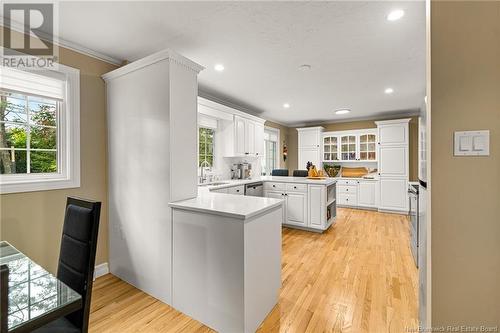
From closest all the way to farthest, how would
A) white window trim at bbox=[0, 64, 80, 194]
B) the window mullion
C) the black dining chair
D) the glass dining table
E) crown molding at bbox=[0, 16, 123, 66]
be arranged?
the glass dining table
the black dining chair
crown molding at bbox=[0, 16, 123, 66]
the window mullion
white window trim at bbox=[0, 64, 80, 194]

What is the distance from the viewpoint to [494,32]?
1.00 metres

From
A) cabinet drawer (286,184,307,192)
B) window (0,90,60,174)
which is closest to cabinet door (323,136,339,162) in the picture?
cabinet drawer (286,184,307,192)

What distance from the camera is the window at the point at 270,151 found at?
643cm

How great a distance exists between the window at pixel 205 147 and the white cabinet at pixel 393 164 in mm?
4198

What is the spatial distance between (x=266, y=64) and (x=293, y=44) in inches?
22.0

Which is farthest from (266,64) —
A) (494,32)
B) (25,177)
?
(25,177)

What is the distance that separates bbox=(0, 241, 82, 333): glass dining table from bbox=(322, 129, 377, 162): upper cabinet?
6.63 meters

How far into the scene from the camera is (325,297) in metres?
2.14

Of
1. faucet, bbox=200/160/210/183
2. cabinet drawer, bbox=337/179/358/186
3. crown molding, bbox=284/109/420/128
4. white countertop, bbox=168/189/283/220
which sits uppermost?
crown molding, bbox=284/109/420/128

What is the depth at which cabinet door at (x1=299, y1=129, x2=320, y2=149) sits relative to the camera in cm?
673

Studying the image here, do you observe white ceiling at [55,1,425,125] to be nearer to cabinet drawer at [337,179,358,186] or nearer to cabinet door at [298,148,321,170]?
cabinet drawer at [337,179,358,186]

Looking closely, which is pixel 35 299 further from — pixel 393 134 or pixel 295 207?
pixel 393 134

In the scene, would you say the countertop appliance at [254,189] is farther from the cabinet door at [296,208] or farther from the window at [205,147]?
the window at [205,147]

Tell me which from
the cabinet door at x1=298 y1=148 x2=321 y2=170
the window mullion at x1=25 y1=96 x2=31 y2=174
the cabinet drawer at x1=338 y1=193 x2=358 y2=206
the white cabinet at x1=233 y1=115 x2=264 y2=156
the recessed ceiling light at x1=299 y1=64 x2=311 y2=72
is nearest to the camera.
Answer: the window mullion at x1=25 y1=96 x2=31 y2=174
